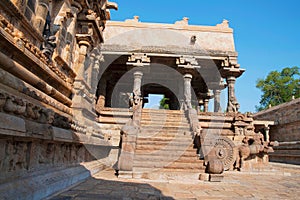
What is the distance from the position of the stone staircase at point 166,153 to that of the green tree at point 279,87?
29.7 meters

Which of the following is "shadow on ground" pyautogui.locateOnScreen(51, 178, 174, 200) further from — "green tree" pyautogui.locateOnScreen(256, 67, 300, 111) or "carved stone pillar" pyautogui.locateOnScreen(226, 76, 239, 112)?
"green tree" pyautogui.locateOnScreen(256, 67, 300, 111)

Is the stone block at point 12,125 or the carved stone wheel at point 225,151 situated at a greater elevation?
the stone block at point 12,125

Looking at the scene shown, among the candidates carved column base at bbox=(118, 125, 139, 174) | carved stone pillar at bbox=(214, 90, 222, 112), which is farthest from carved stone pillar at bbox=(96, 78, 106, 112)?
carved stone pillar at bbox=(214, 90, 222, 112)

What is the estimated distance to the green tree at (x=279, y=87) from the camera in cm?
3281

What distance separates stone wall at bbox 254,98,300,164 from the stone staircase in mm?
9762

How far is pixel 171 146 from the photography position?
7.41m

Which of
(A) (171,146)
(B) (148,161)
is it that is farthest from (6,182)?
(A) (171,146)

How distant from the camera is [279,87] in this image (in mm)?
34125

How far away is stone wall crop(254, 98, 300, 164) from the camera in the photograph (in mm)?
15156

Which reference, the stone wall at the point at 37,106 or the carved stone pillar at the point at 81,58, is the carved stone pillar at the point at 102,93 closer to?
the carved stone pillar at the point at 81,58

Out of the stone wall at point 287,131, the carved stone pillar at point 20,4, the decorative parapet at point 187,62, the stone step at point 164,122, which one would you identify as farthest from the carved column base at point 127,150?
→ the stone wall at point 287,131

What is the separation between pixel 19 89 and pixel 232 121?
9999mm

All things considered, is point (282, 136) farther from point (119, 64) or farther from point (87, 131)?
point (87, 131)

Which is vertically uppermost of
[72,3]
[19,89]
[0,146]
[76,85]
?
[72,3]
